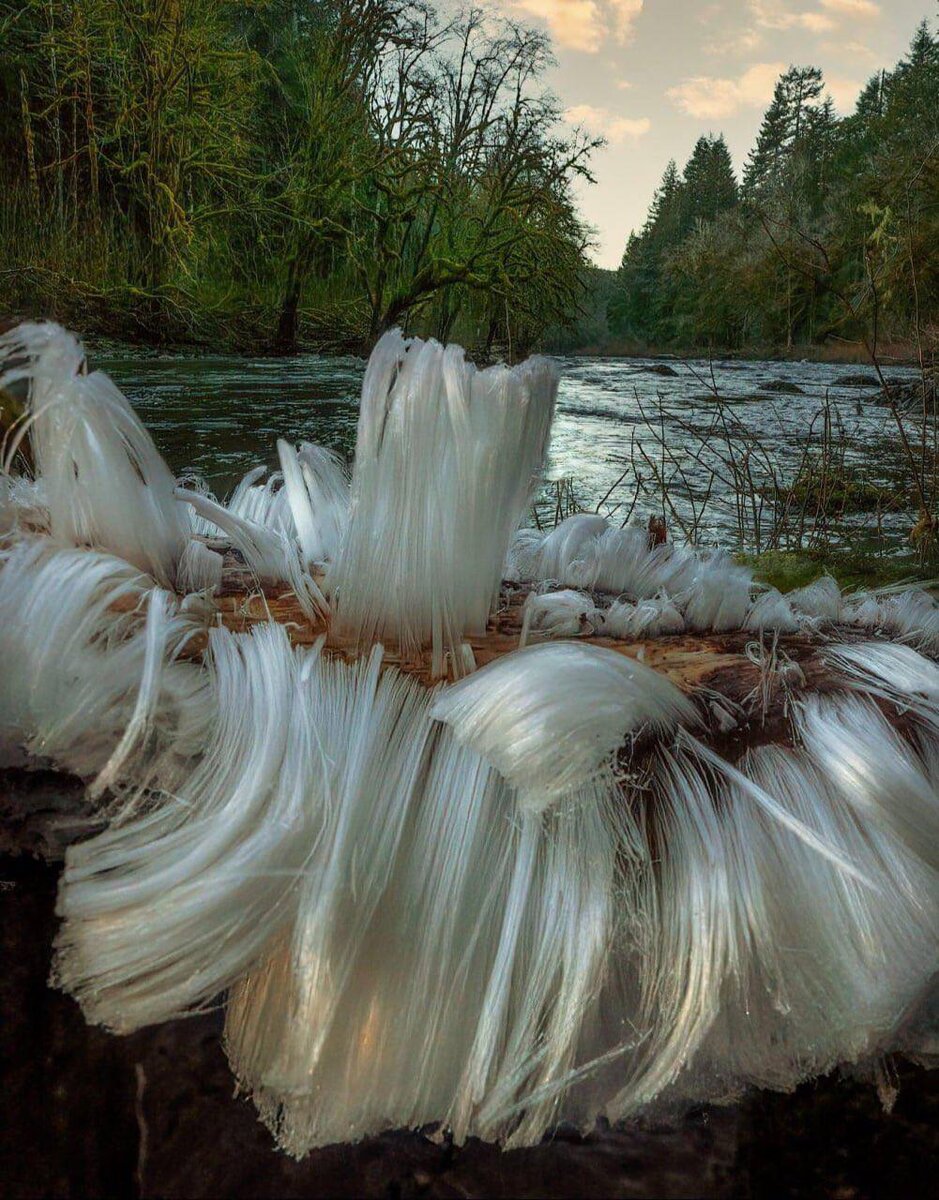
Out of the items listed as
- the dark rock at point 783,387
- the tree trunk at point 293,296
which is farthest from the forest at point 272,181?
the dark rock at point 783,387

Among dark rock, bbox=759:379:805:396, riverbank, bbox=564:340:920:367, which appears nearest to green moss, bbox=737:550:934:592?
riverbank, bbox=564:340:920:367

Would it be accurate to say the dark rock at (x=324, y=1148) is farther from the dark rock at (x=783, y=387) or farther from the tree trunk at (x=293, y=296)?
the dark rock at (x=783, y=387)

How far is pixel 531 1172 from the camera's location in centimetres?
23

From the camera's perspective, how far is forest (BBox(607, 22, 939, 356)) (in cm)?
232

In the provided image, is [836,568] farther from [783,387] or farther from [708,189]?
[708,189]

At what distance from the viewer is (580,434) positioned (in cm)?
221

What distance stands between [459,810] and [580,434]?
6.65 feet

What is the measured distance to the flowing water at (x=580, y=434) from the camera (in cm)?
136

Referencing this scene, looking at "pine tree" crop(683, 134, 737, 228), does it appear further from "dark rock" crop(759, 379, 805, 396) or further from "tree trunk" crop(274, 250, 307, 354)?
"tree trunk" crop(274, 250, 307, 354)

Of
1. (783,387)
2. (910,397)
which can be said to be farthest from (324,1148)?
(783,387)

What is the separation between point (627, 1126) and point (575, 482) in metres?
1.65

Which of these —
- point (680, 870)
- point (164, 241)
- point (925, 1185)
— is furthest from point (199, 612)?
point (164, 241)

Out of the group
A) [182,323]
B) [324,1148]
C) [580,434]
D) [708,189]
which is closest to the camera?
[324,1148]

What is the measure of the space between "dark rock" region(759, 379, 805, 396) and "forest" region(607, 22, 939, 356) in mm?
233
